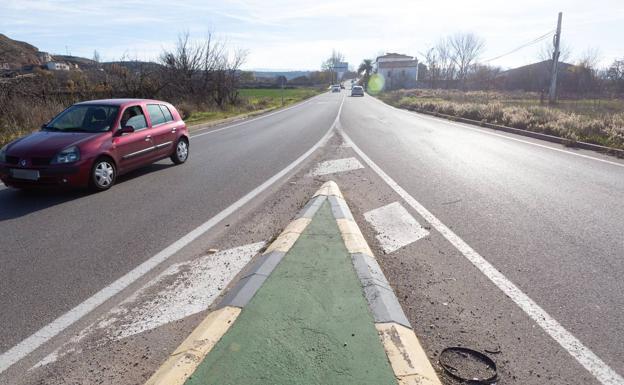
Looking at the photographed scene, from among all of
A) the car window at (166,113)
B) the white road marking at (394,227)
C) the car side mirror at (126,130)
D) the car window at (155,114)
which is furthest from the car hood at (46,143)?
the white road marking at (394,227)

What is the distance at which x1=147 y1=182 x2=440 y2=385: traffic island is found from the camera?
2.59 metres

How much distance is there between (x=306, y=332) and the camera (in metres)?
2.99

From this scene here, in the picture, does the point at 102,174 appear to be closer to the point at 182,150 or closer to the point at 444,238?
the point at 182,150

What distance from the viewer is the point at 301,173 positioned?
887 cm

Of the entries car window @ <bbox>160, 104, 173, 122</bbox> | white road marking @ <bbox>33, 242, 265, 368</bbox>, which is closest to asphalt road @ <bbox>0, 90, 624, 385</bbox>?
white road marking @ <bbox>33, 242, 265, 368</bbox>

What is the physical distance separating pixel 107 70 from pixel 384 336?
80.6 feet

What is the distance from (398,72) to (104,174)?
117 metres

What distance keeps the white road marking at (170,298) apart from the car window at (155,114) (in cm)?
555

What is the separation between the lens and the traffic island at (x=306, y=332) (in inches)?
102

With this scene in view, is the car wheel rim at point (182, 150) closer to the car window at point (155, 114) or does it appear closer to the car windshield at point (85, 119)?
the car window at point (155, 114)

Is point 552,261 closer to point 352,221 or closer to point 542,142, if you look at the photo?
point 352,221

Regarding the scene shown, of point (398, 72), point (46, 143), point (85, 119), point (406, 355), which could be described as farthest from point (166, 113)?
point (398, 72)

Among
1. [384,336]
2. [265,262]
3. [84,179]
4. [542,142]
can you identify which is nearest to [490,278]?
[384,336]

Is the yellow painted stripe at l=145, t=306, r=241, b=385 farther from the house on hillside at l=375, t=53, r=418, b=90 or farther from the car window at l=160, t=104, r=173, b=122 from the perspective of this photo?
the house on hillside at l=375, t=53, r=418, b=90
